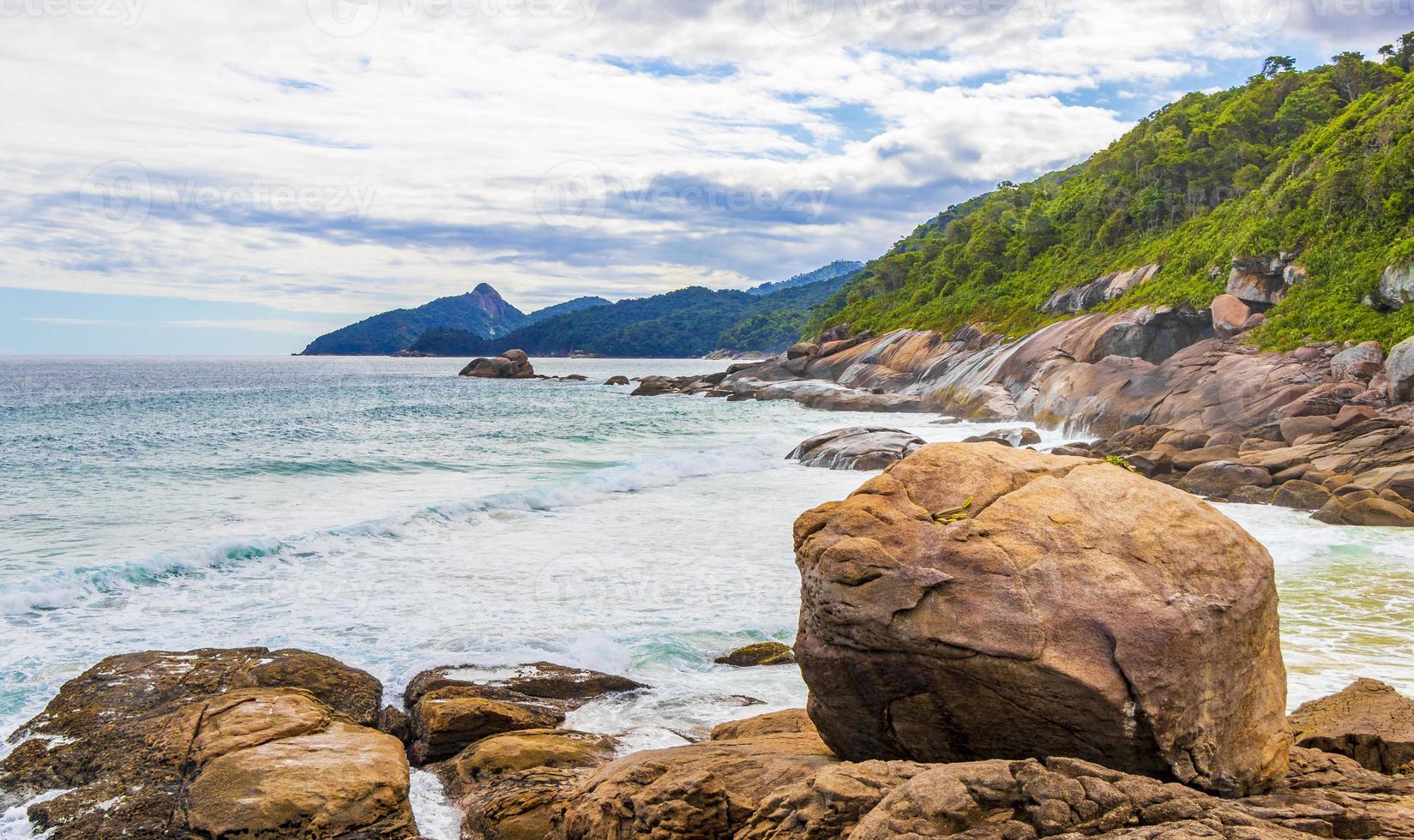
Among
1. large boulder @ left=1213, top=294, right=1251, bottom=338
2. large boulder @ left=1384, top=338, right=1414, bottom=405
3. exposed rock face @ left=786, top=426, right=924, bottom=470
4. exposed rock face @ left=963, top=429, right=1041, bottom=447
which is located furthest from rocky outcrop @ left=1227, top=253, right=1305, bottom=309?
exposed rock face @ left=786, top=426, right=924, bottom=470

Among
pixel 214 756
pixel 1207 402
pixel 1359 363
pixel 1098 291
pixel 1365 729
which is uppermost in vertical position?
pixel 1098 291

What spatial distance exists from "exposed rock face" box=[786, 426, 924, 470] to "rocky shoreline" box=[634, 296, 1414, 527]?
5.31 metres

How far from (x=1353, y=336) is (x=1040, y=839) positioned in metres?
32.7

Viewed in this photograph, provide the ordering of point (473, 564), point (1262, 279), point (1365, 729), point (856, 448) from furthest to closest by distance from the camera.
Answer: point (1262, 279)
point (856, 448)
point (473, 564)
point (1365, 729)

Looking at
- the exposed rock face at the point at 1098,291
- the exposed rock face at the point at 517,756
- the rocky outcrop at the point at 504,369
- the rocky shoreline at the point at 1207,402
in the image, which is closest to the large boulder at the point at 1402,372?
the rocky shoreline at the point at 1207,402

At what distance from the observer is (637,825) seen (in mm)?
A: 6113

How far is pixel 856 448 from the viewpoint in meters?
30.1

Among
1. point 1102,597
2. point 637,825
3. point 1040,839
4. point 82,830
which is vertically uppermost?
point 1102,597

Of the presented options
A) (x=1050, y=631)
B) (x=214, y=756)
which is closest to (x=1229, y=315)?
(x=1050, y=631)

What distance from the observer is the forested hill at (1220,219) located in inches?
1316

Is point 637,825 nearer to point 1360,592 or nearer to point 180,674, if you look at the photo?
point 180,674

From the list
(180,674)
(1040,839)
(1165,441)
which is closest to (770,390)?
(1165,441)

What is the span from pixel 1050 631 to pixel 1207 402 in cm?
2823

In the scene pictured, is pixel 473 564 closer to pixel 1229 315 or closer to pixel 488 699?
pixel 488 699
